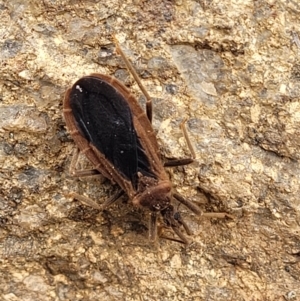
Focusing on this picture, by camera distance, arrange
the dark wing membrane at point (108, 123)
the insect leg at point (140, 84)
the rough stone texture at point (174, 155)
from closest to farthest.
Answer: the dark wing membrane at point (108, 123)
the insect leg at point (140, 84)
the rough stone texture at point (174, 155)

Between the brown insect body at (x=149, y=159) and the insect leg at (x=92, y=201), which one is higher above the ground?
the brown insect body at (x=149, y=159)

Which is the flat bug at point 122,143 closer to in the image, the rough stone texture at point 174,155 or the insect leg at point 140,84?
the insect leg at point 140,84

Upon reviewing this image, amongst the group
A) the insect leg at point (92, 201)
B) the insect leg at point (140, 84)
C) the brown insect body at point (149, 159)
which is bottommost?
the insect leg at point (92, 201)

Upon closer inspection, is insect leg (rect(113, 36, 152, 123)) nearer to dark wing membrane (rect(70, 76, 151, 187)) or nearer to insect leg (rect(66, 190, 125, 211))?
dark wing membrane (rect(70, 76, 151, 187))

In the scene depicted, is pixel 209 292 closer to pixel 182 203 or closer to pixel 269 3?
pixel 182 203

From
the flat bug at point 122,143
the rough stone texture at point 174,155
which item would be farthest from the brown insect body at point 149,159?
the rough stone texture at point 174,155

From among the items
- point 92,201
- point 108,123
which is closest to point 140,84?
point 108,123

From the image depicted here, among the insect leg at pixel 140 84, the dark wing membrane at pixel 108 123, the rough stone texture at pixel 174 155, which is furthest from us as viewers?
the rough stone texture at pixel 174 155
